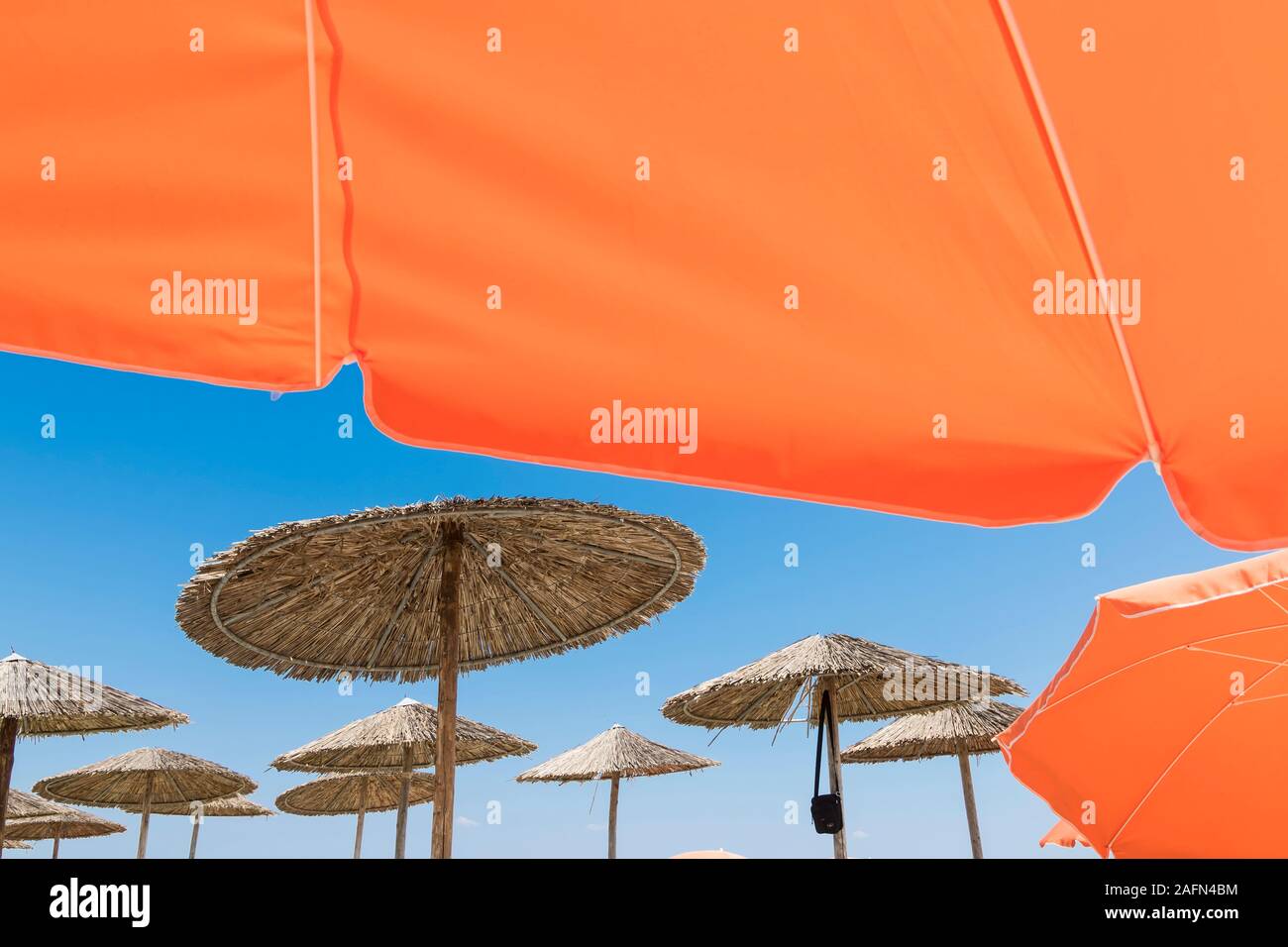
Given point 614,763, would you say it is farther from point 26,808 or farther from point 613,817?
point 26,808

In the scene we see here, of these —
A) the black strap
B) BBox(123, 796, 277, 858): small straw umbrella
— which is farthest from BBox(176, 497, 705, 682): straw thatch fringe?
BBox(123, 796, 277, 858): small straw umbrella

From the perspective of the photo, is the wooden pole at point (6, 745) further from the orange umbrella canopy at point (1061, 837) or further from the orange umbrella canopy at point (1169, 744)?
the orange umbrella canopy at point (1061, 837)

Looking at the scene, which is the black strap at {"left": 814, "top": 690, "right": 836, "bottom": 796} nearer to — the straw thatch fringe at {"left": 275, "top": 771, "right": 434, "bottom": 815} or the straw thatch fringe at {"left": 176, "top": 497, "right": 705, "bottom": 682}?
the straw thatch fringe at {"left": 176, "top": 497, "right": 705, "bottom": 682}

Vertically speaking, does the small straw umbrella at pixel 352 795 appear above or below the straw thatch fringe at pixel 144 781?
below

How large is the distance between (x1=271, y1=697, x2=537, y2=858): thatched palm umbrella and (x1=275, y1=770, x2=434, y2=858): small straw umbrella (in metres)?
2.62

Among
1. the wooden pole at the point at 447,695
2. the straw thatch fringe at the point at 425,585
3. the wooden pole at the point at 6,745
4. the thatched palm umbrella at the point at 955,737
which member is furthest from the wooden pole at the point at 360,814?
the wooden pole at the point at 447,695

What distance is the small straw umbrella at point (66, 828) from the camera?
1777 centimetres

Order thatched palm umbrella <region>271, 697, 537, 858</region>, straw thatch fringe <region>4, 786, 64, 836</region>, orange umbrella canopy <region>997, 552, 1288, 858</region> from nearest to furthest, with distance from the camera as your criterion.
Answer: orange umbrella canopy <region>997, 552, 1288, 858</region> < thatched palm umbrella <region>271, 697, 537, 858</region> < straw thatch fringe <region>4, 786, 64, 836</region>

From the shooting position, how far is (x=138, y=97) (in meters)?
1.41

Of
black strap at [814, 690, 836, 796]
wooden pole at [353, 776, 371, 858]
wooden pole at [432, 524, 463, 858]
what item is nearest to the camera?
wooden pole at [432, 524, 463, 858]

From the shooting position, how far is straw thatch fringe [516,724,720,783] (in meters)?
14.4
